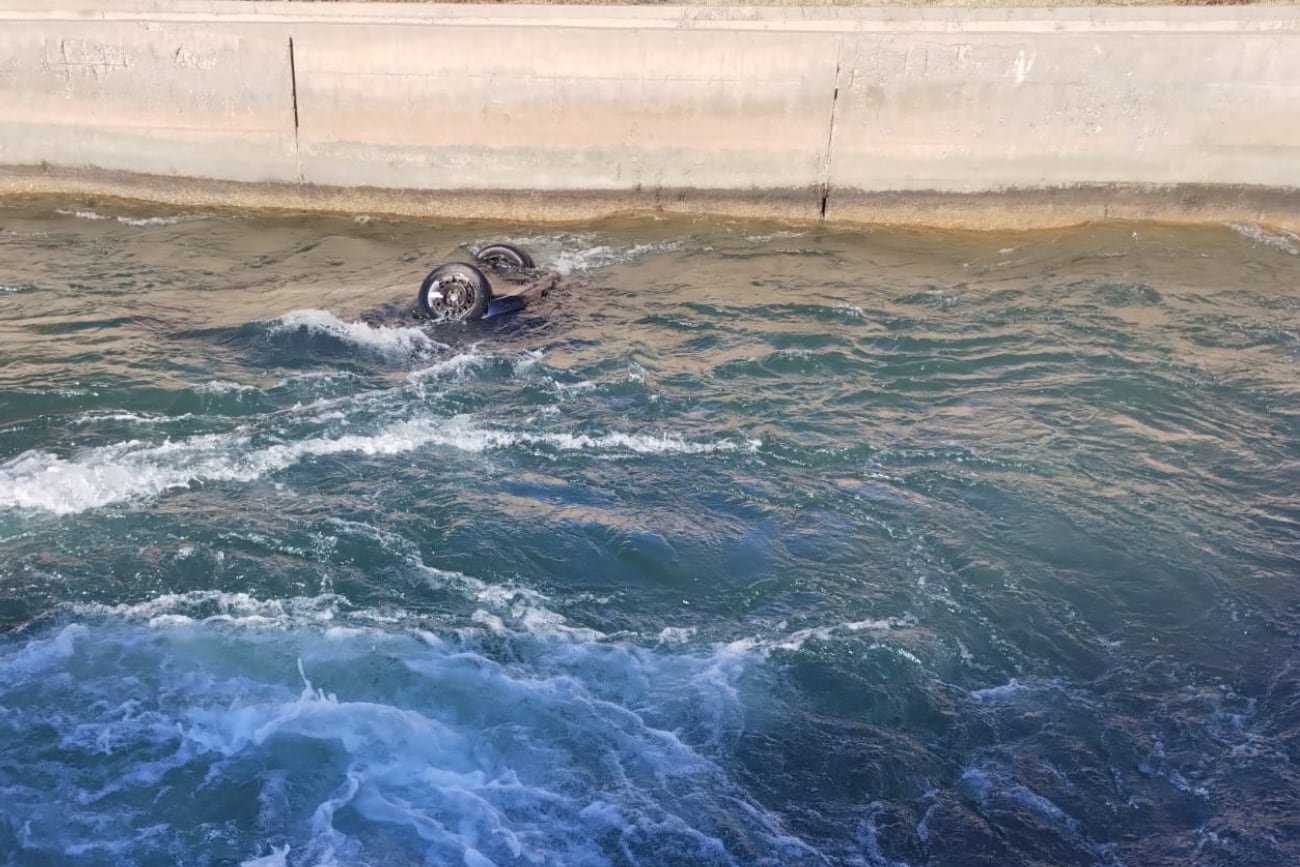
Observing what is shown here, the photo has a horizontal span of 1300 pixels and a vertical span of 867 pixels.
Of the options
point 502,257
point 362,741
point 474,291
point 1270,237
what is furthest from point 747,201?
point 362,741

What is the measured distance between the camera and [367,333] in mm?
11469

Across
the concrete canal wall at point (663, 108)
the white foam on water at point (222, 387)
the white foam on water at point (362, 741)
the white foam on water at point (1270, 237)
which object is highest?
the concrete canal wall at point (663, 108)

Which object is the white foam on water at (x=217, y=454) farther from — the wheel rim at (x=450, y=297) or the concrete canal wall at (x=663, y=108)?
the concrete canal wall at (x=663, y=108)

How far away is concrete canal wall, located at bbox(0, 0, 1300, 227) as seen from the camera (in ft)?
48.4

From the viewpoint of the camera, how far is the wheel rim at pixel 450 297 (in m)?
11.6

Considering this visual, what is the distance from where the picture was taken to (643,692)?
6.89 meters

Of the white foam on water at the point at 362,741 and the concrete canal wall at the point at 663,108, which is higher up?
the concrete canal wall at the point at 663,108

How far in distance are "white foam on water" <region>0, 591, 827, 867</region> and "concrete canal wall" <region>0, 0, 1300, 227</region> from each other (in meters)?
9.67

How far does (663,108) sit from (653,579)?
925cm

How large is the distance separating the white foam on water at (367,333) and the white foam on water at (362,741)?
4.13 meters

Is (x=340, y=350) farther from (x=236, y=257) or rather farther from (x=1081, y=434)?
(x=1081, y=434)

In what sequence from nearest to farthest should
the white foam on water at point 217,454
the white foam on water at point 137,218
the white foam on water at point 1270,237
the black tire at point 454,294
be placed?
the white foam on water at point 217,454
the black tire at point 454,294
the white foam on water at point 1270,237
the white foam on water at point 137,218

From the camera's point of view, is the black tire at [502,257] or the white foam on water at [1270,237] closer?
the black tire at [502,257]

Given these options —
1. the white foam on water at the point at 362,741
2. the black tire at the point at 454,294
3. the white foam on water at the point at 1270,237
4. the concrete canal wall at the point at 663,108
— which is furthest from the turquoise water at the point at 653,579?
the concrete canal wall at the point at 663,108
